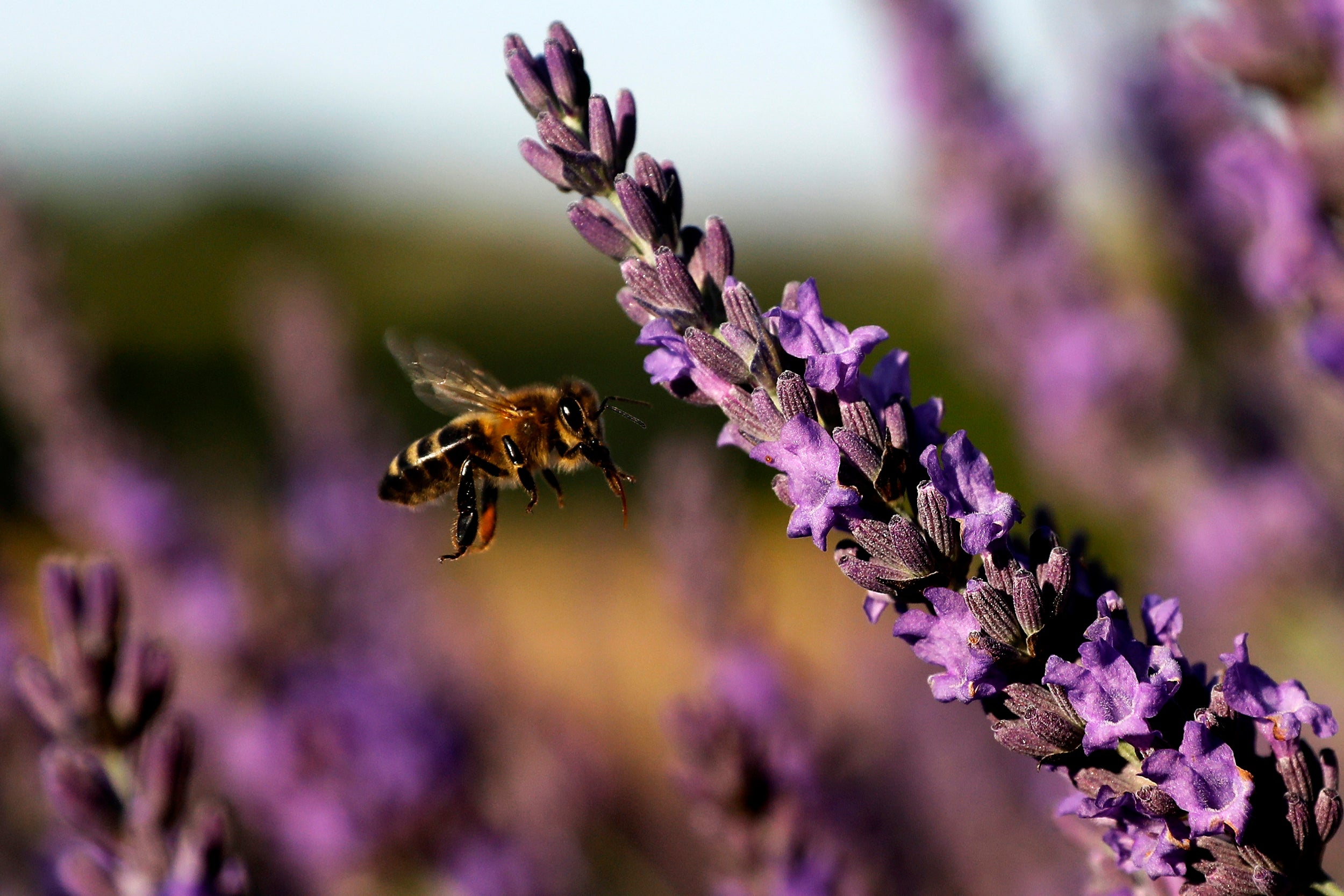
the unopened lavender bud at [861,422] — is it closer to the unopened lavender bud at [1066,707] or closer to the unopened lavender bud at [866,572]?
the unopened lavender bud at [866,572]

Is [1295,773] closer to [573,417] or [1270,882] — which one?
[1270,882]

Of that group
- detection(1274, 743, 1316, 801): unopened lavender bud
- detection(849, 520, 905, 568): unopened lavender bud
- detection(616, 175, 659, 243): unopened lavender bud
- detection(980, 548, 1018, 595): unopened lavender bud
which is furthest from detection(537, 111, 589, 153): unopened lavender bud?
detection(1274, 743, 1316, 801): unopened lavender bud

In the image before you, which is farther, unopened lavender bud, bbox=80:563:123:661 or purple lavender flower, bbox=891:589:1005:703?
unopened lavender bud, bbox=80:563:123:661

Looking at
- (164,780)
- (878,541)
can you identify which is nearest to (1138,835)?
(878,541)

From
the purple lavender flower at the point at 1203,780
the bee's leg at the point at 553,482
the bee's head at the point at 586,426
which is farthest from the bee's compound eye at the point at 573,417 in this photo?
the purple lavender flower at the point at 1203,780

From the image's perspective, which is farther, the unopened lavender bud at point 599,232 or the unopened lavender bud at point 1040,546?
the unopened lavender bud at point 599,232

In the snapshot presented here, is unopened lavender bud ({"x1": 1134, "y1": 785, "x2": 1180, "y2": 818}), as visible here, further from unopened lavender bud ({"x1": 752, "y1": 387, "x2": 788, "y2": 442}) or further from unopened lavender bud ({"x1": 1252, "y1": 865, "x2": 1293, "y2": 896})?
unopened lavender bud ({"x1": 752, "y1": 387, "x2": 788, "y2": 442})
